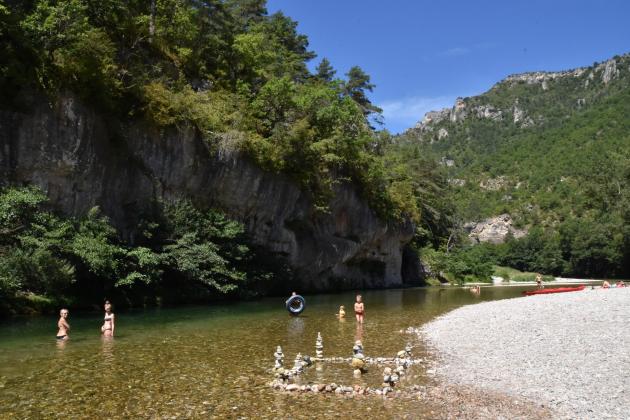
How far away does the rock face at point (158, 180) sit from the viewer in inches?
861

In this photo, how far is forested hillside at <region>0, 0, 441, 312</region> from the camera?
2036 centimetres

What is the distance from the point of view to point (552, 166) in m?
122

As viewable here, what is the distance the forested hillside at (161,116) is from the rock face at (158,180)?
47 cm

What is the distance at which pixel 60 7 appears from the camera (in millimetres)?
20516

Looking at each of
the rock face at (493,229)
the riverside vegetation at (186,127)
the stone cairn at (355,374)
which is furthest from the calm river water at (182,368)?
the rock face at (493,229)

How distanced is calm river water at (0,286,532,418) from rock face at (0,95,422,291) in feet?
21.6

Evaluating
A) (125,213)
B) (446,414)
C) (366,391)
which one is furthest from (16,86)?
(446,414)

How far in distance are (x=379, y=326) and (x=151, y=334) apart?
8.31 metres

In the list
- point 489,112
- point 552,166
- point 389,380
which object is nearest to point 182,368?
point 389,380

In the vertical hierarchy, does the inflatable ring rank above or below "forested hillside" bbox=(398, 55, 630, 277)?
→ below

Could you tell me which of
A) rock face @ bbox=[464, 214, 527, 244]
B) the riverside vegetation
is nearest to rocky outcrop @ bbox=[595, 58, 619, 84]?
rock face @ bbox=[464, 214, 527, 244]

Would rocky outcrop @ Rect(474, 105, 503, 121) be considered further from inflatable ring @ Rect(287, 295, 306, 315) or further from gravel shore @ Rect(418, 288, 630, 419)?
gravel shore @ Rect(418, 288, 630, 419)

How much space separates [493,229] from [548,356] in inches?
4623

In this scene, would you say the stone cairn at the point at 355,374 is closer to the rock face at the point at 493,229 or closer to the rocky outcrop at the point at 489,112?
the rock face at the point at 493,229
